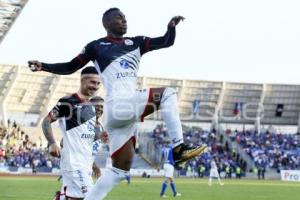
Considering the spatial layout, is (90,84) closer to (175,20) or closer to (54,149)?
(54,149)

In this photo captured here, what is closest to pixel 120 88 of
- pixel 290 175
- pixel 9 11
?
pixel 9 11

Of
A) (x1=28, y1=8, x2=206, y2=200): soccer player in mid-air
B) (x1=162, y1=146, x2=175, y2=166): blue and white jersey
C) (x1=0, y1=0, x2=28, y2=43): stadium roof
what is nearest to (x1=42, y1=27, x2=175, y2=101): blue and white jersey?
(x1=28, y1=8, x2=206, y2=200): soccer player in mid-air

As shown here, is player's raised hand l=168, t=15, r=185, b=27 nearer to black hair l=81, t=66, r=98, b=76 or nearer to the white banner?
black hair l=81, t=66, r=98, b=76

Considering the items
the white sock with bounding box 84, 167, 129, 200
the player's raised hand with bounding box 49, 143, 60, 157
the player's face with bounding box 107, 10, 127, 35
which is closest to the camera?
the white sock with bounding box 84, 167, 129, 200

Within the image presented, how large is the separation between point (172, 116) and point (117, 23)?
5.07 ft

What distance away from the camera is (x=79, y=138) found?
10.7 m

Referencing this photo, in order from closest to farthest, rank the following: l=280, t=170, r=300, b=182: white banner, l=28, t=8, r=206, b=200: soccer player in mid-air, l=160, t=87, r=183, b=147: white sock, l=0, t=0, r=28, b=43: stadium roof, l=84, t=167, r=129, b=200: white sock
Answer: l=160, t=87, r=183, b=147: white sock
l=28, t=8, r=206, b=200: soccer player in mid-air
l=84, t=167, r=129, b=200: white sock
l=0, t=0, r=28, b=43: stadium roof
l=280, t=170, r=300, b=182: white banner

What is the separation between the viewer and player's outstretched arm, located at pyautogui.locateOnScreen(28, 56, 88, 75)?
8.81m

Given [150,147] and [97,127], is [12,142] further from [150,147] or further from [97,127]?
[97,127]

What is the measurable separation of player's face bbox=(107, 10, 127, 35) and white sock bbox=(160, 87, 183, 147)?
1166 mm

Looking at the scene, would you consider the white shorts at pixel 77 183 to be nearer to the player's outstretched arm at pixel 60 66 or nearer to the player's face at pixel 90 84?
the player's face at pixel 90 84

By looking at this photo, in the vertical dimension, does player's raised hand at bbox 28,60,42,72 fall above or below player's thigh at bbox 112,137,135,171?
above

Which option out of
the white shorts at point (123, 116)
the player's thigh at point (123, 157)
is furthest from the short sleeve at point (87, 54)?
the player's thigh at point (123, 157)

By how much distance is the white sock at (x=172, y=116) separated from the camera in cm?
790
